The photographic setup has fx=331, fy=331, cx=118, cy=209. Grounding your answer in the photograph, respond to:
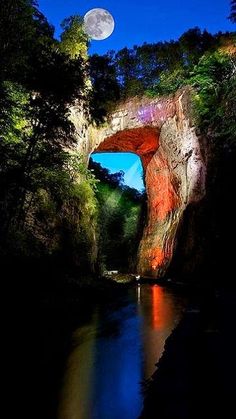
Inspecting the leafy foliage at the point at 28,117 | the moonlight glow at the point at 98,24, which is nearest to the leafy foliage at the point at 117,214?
the moonlight glow at the point at 98,24

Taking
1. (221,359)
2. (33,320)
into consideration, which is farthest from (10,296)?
(221,359)

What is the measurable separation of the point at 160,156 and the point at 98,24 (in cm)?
976

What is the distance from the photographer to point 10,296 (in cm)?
639

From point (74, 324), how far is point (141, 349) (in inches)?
84.1

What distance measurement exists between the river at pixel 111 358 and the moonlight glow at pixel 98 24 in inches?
633

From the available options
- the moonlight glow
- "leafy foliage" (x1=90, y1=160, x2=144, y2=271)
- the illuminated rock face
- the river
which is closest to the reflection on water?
the river

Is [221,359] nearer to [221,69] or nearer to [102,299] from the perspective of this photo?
[102,299]

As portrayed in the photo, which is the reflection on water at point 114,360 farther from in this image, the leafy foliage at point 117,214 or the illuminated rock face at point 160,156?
the leafy foliage at point 117,214

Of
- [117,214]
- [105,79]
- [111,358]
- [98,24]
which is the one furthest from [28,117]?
[117,214]

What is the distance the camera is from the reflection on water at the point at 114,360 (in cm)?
418

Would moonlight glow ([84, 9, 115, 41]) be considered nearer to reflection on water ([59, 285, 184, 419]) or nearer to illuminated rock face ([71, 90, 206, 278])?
illuminated rock face ([71, 90, 206, 278])

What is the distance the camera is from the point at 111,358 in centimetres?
613

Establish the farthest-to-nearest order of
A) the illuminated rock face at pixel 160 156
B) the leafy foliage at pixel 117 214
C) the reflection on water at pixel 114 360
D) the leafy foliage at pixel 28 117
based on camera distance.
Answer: the leafy foliage at pixel 117 214, the illuminated rock face at pixel 160 156, the leafy foliage at pixel 28 117, the reflection on water at pixel 114 360

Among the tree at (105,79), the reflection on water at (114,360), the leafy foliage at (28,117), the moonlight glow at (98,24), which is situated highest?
the moonlight glow at (98,24)
